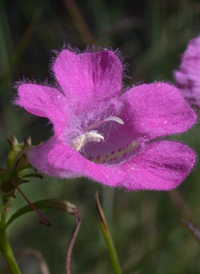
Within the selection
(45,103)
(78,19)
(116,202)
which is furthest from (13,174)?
(116,202)

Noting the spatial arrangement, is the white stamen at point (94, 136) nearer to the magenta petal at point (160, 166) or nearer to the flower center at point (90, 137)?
the flower center at point (90, 137)

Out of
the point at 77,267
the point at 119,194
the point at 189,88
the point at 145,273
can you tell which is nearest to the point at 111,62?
the point at 189,88

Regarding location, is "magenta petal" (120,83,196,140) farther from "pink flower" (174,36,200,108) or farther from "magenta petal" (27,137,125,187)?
"pink flower" (174,36,200,108)

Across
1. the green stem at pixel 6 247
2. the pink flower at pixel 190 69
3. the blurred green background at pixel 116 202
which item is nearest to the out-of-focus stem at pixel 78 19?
the blurred green background at pixel 116 202

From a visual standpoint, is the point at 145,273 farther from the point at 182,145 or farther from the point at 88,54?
the point at 88,54

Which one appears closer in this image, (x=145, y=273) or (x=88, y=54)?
(x=88, y=54)

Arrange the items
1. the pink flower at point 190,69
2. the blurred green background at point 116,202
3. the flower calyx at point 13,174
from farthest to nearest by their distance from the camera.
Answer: the blurred green background at point 116,202 → the pink flower at point 190,69 → the flower calyx at point 13,174
